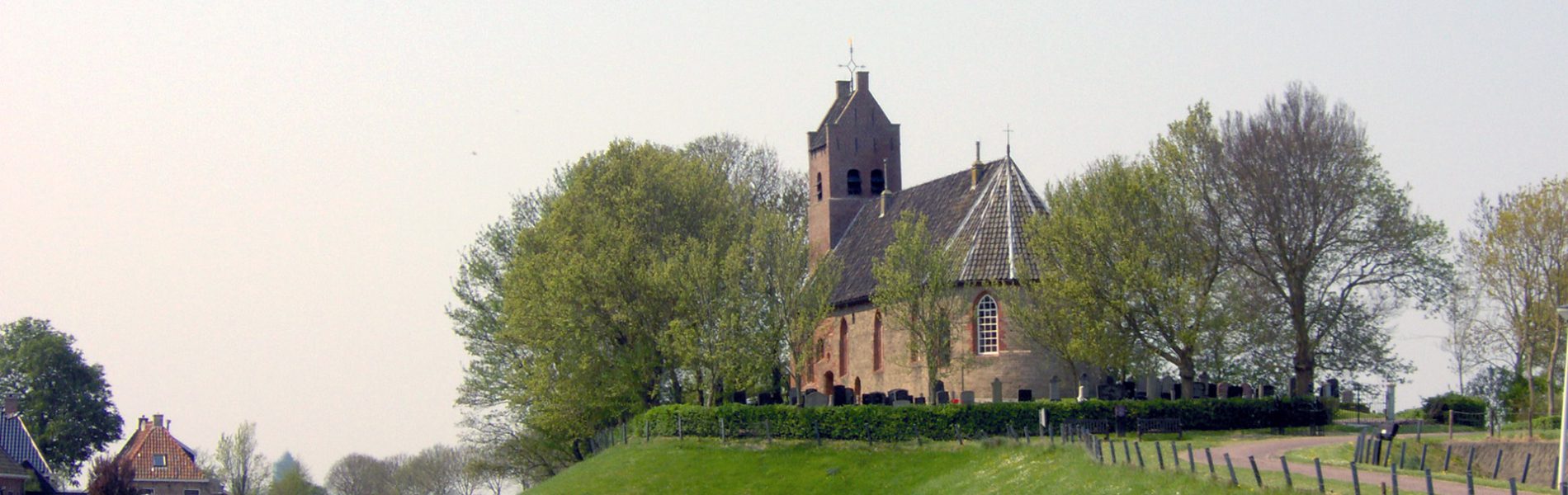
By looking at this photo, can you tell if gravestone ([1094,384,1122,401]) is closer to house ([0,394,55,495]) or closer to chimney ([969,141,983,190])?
chimney ([969,141,983,190])

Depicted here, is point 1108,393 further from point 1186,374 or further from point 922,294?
point 922,294

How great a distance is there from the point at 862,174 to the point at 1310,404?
3094 cm

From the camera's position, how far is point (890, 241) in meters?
72.4

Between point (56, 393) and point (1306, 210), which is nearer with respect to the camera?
point (1306, 210)

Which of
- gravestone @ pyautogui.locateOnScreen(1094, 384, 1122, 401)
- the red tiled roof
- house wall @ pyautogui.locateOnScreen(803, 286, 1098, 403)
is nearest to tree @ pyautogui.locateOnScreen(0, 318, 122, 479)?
the red tiled roof

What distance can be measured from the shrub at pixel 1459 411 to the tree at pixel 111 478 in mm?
57951

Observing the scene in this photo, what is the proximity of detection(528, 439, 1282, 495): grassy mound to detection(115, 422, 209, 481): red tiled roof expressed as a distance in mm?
44578

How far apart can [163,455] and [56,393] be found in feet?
21.2

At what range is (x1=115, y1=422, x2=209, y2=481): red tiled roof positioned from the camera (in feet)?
308

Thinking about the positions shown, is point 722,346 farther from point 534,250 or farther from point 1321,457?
point 1321,457

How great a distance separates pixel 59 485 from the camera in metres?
90.5

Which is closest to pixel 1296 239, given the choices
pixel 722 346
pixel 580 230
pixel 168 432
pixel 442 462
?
pixel 722 346

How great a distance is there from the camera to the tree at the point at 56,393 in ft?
303

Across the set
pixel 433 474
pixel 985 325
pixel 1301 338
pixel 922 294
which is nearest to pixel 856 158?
pixel 985 325
